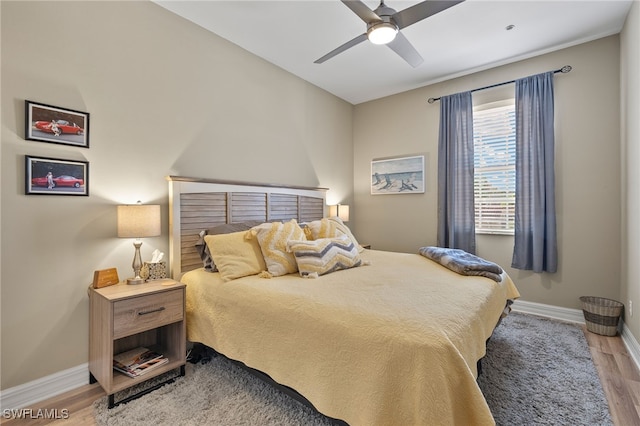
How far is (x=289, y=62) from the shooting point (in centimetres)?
346

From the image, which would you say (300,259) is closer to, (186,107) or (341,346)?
(341,346)

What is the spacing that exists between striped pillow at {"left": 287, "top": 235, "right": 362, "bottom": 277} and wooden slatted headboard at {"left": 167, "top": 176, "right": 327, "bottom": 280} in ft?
2.90

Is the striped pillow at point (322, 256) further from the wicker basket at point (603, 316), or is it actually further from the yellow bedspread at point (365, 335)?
the wicker basket at point (603, 316)

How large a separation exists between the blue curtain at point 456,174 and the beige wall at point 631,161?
1.34 m

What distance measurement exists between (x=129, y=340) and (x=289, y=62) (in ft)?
10.5

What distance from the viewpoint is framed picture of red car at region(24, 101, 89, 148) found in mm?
1864

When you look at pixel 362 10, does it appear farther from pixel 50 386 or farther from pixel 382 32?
pixel 50 386

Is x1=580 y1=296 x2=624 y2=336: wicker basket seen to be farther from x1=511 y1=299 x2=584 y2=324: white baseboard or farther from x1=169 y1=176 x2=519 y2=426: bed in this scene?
x1=169 y1=176 x2=519 y2=426: bed

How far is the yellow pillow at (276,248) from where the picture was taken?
231 centimetres

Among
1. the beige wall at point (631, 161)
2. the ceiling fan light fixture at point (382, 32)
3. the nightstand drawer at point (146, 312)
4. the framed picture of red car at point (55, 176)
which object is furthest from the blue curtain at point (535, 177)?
the framed picture of red car at point (55, 176)

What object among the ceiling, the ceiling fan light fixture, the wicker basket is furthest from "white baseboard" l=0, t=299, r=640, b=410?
the ceiling fan light fixture

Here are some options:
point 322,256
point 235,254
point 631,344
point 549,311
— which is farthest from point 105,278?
point 549,311

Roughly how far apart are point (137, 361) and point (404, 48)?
10.2 ft

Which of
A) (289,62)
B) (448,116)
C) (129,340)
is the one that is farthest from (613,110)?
(129,340)
